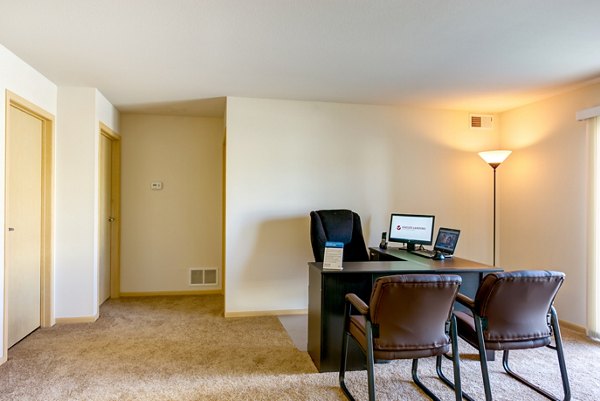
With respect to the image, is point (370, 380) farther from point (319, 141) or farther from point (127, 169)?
point (127, 169)

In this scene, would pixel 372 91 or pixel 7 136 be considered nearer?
pixel 7 136

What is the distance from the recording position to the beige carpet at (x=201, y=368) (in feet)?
8.24

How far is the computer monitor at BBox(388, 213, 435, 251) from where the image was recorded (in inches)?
156

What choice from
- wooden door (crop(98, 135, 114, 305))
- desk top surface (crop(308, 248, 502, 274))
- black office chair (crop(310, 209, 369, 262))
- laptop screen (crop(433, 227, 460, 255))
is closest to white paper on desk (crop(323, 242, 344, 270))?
desk top surface (crop(308, 248, 502, 274))

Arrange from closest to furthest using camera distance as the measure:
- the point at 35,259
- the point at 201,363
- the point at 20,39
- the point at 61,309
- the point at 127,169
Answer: the point at 20,39
the point at 201,363
the point at 35,259
the point at 61,309
the point at 127,169

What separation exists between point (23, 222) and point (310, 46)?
2.84m

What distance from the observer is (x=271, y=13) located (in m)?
2.31

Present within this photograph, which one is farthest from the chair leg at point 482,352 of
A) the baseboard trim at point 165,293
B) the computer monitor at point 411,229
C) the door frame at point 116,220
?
the door frame at point 116,220

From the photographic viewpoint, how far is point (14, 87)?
308cm

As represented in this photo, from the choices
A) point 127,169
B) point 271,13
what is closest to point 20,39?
point 271,13

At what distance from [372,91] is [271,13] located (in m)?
1.93

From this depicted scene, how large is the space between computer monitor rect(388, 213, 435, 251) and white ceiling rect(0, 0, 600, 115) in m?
1.31

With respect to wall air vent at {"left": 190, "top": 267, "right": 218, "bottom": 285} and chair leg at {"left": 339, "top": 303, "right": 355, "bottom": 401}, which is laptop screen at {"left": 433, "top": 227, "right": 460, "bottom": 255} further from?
wall air vent at {"left": 190, "top": 267, "right": 218, "bottom": 285}

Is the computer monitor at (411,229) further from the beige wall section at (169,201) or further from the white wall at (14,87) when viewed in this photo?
the white wall at (14,87)
